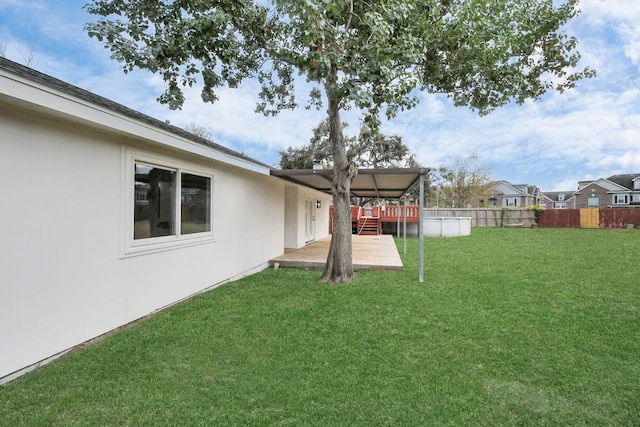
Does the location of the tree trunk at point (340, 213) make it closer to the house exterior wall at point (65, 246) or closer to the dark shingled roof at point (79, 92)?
the dark shingled roof at point (79, 92)

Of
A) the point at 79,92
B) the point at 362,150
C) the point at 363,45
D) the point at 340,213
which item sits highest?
the point at 362,150

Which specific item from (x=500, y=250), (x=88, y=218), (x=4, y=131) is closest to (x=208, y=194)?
(x=88, y=218)

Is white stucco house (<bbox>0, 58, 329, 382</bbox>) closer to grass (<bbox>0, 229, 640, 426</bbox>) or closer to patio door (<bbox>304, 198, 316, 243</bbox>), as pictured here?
grass (<bbox>0, 229, 640, 426</bbox>)

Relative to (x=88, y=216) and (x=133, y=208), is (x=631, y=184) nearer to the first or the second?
(x=133, y=208)

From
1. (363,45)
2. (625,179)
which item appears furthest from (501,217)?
(625,179)

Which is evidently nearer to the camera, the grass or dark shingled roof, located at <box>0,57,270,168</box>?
the grass

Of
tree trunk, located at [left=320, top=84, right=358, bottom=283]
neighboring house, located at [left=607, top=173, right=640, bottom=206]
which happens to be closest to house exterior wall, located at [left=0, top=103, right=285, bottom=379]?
tree trunk, located at [left=320, top=84, right=358, bottom=283]

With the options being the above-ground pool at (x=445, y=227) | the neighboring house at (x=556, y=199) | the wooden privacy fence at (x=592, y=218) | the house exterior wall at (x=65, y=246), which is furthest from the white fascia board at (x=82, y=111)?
the neighboring house at (x=556, y=199)

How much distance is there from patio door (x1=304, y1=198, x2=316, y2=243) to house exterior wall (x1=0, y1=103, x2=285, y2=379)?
7911 mm

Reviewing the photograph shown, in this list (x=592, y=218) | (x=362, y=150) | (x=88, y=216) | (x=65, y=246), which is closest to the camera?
(x=65, y=246)

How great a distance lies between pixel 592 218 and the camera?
21.9 metres

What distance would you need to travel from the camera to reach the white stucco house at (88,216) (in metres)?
2.79

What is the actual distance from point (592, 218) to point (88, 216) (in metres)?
27.9

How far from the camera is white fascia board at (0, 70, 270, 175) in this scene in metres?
2.52
